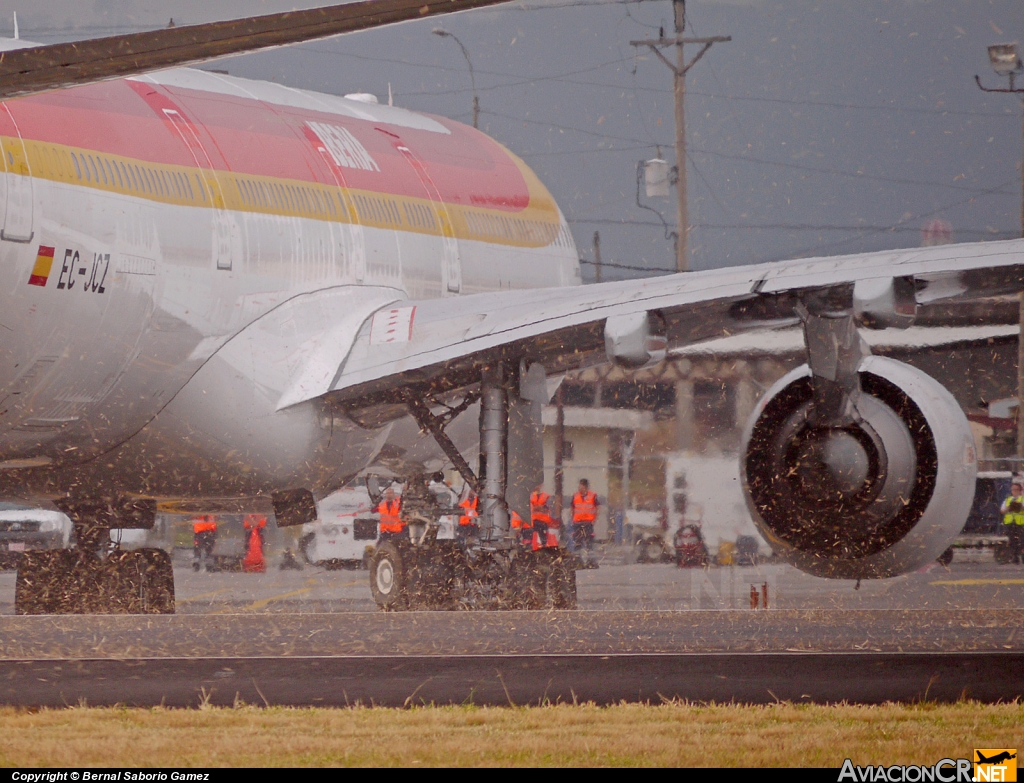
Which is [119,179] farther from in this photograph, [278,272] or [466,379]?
[466,379]

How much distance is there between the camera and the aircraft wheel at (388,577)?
1508 cm

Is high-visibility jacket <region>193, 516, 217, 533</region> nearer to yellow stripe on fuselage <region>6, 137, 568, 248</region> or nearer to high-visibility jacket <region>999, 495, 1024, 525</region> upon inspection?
yellow stripe on fuselage <region>6, 137, 568, 248</region>

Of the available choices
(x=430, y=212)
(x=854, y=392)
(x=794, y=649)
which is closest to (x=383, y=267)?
(x=430, y=212)

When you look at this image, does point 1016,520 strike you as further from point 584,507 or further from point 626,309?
point 626,309

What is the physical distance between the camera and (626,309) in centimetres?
1107

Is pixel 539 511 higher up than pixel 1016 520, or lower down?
higher up

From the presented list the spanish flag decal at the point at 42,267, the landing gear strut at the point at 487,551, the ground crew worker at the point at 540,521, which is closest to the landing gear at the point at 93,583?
the landing gear strut at the point at 487,551

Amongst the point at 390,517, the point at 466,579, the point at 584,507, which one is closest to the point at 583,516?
the point at 584,507

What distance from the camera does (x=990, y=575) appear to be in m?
22.5

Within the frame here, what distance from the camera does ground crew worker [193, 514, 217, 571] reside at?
28.3 meters

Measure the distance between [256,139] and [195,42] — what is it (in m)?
8.35

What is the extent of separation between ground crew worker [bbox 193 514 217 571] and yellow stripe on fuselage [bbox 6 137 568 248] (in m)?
12.9

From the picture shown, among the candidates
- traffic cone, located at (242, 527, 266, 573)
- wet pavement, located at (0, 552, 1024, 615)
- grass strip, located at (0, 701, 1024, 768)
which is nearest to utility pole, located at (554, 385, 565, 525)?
wet pavement, located at (0, 552, 1024, 615)

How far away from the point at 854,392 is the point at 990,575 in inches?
458
